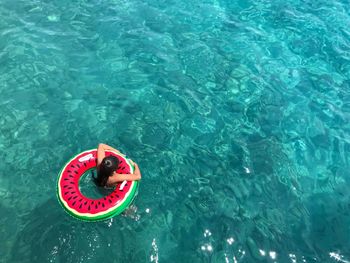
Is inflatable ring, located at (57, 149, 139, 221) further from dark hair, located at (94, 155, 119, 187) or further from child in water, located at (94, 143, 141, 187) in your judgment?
dark hair, located at (94, 155, 119, 187)

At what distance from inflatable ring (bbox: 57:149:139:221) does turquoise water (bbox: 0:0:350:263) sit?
1.10 ft

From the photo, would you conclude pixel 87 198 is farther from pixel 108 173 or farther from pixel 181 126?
pixel 181 126

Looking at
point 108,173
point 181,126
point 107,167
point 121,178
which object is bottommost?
point 181,126

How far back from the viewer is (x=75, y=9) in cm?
1035

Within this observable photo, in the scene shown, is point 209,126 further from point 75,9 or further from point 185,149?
point 75,9

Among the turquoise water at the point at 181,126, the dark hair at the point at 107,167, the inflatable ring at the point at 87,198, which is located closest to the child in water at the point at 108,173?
the dark hair at the point at 107,167

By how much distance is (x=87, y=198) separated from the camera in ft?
18.0

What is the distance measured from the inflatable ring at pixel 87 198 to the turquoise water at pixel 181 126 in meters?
0.34

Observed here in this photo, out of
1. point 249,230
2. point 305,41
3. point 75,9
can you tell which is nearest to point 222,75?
point 305,41

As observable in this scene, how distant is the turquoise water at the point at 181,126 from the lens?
5.61 metres

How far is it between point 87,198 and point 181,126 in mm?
2856

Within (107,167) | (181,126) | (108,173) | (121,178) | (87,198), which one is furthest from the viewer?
(181,126)

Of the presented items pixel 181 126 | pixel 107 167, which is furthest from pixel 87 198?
pixel 181 126

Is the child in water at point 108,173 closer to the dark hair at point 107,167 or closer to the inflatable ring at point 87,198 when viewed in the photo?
the dark hair at point 107,167
